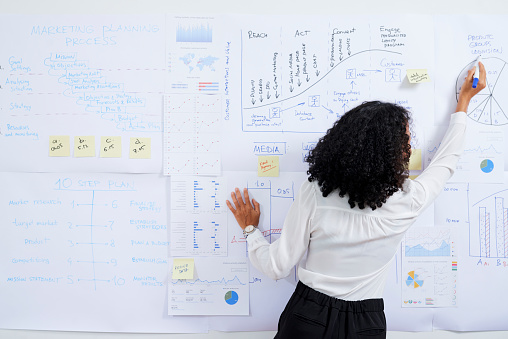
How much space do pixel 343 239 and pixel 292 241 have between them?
17 cm

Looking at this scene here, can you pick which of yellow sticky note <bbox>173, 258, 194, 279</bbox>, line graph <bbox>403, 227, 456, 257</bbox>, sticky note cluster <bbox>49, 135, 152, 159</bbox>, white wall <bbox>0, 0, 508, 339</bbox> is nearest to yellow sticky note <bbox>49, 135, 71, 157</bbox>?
sticky note cluster <bbox>49, 135, 152, 159</bbox>

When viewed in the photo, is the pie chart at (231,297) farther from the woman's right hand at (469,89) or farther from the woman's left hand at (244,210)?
the woman's right hand at (469,89)

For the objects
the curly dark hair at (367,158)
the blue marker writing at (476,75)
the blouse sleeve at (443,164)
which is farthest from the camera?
the blue marker writing at (476,75)

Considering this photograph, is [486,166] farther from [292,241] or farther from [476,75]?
[292,241]

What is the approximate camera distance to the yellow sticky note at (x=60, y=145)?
1469 millimetres

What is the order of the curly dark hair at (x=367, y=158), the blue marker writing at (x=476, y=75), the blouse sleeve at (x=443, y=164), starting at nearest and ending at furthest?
the curly dark hair at (x=367, y=158) → the blouse sleeve at (x=443, y=164) → the blue marker writing at (x=476, y=75)

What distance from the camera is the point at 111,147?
147cm

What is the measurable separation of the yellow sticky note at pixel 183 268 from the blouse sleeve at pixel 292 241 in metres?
0.33

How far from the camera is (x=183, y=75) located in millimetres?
1459

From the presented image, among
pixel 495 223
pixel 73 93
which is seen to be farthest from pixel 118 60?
pixel 495 223

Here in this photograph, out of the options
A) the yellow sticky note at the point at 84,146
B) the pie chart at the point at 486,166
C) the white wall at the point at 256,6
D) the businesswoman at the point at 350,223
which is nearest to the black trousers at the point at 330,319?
the businesswoman at the point at 350,223

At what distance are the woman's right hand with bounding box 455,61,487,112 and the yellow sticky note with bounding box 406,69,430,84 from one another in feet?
0.49

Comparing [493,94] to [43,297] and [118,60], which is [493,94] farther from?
[43,297]

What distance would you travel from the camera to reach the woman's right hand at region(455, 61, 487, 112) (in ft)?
4.67
